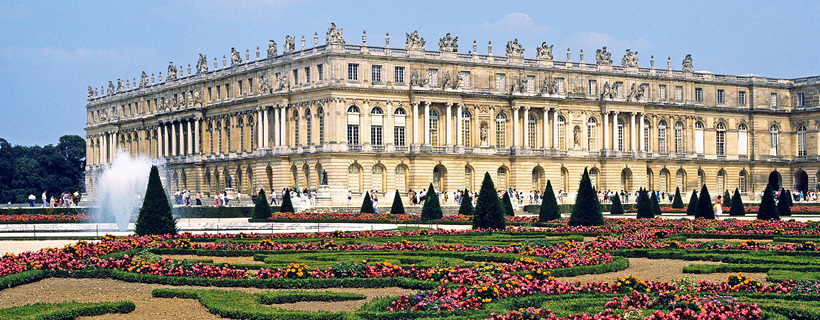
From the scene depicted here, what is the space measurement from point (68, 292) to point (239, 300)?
347 cm

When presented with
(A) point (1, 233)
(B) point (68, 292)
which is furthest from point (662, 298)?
(A) point (1, 233)

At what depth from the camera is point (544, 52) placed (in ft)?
246

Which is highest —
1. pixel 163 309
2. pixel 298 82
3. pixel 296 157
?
pixel 298 82

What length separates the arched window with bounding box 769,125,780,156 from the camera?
8519cm

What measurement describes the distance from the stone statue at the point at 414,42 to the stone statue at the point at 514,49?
7.53 meters

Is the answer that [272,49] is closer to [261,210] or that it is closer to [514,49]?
[514,49]

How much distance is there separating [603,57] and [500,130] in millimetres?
11146

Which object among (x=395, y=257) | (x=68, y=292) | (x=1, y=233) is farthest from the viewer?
(x=1, y=233)

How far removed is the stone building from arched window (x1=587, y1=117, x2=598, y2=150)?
111mm

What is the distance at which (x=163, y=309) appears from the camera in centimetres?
1501

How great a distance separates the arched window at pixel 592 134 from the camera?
77.4 m

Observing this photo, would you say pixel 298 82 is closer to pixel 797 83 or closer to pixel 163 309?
pixel 797 83

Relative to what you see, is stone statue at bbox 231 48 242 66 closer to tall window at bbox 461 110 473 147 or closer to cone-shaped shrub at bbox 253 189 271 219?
tall window at bbox 461 110 473 147

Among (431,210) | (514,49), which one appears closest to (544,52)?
(514,49)
